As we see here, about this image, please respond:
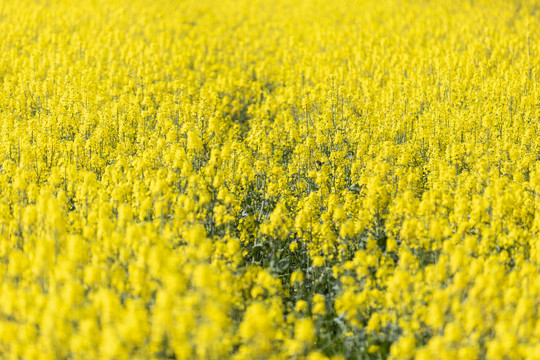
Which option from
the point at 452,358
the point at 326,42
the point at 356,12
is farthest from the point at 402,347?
the point at 356,12

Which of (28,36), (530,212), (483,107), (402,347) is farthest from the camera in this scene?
(28,36)

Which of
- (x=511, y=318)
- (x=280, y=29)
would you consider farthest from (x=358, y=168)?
(x=280, y=29)

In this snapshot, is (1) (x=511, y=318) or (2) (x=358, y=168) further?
(2) (x=358, y=168)

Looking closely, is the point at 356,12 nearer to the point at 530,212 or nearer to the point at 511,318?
the point at 530,212

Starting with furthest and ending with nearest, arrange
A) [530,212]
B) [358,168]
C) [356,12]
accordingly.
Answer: [356,12] → [358,168] → [530,212]

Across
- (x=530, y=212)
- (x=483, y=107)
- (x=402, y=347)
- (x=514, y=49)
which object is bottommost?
(x=402, y=347)

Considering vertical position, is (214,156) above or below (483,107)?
below
